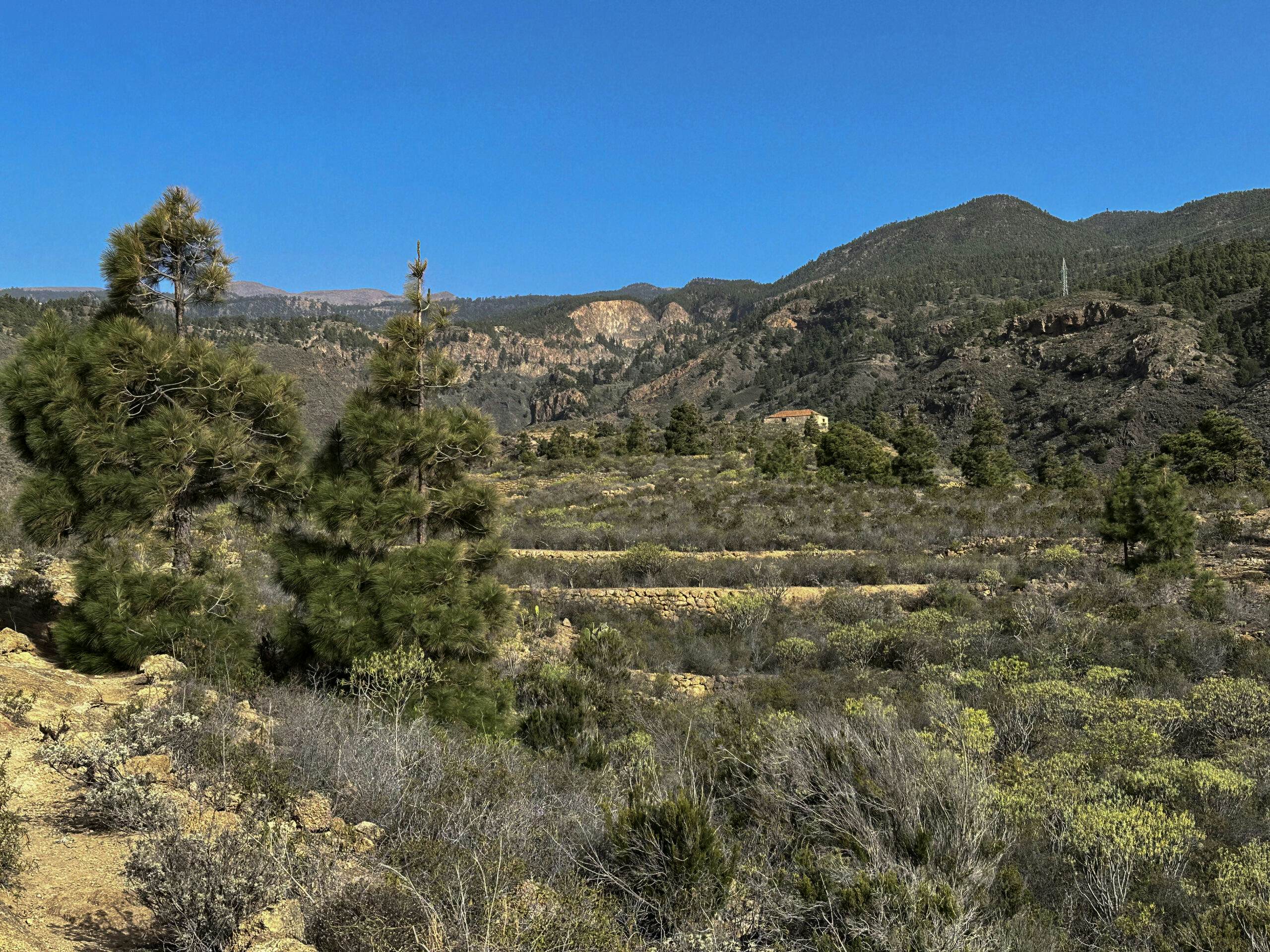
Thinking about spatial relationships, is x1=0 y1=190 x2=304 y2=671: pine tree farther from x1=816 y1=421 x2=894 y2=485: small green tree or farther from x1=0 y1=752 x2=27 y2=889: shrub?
x1=816 y1=421 x2=894 y2=485: small green tree

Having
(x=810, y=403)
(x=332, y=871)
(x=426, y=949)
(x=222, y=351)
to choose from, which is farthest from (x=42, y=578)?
(x=810, y=403)

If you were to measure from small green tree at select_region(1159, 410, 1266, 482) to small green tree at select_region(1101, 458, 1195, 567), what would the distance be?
15.2m

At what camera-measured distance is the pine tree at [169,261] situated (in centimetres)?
640

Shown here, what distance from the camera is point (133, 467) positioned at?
6195 millimetres

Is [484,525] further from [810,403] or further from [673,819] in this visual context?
[810,403]

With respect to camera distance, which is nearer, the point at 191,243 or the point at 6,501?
the point at 191,243

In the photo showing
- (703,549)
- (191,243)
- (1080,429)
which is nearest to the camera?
(191,243)

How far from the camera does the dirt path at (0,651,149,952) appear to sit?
8.38 feet

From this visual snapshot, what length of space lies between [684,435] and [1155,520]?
30896mm

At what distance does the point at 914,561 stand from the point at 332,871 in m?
13.9

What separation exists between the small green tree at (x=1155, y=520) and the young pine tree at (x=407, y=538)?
12.7 m

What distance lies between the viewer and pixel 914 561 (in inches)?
584

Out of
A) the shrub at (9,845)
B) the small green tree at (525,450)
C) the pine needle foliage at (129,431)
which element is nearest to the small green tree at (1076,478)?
the small green tree at (525,450)

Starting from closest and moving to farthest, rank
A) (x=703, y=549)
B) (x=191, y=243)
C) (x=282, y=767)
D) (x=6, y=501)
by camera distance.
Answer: (x=282, y=767), (x=191, y=243), (x=6, y=501), (x=703, y=549)
